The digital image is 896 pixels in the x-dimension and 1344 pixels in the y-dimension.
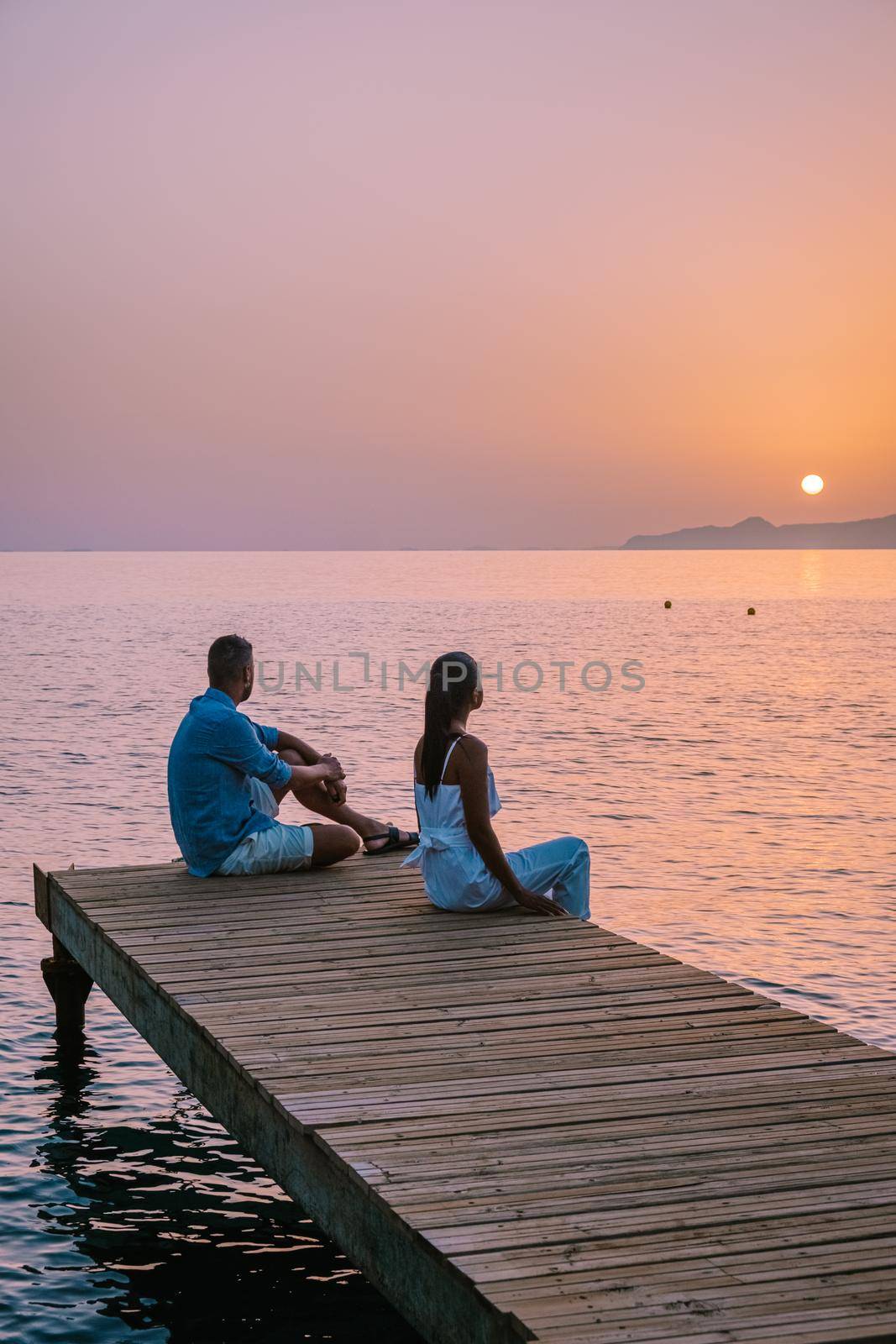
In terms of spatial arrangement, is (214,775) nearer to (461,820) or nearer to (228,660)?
(228,660)

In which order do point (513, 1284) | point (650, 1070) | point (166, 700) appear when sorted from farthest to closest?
1. point (166, 700)
2. point (650, 1070)
3. point (513, 1284)

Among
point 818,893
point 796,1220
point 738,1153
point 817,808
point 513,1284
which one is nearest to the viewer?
point 513,1284

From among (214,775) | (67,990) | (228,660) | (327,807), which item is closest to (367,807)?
(327,807)

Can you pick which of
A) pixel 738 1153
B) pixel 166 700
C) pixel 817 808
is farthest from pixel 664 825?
pixel 166 700

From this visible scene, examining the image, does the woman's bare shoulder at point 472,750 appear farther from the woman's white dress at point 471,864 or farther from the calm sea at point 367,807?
the calm sea at point 367,807

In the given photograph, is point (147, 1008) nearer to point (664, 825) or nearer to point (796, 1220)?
point (796, 1220)

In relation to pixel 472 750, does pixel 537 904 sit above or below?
below

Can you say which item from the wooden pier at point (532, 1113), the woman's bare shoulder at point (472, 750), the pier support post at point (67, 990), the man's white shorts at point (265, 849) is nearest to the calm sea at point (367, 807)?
the pier support post at point (67, 990)

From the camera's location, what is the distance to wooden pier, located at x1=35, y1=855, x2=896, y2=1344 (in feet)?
12.3

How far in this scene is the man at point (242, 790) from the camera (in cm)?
830

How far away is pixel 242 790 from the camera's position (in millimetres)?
8586

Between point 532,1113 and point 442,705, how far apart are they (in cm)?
306

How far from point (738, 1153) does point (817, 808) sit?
595 inches

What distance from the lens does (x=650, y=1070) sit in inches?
212
